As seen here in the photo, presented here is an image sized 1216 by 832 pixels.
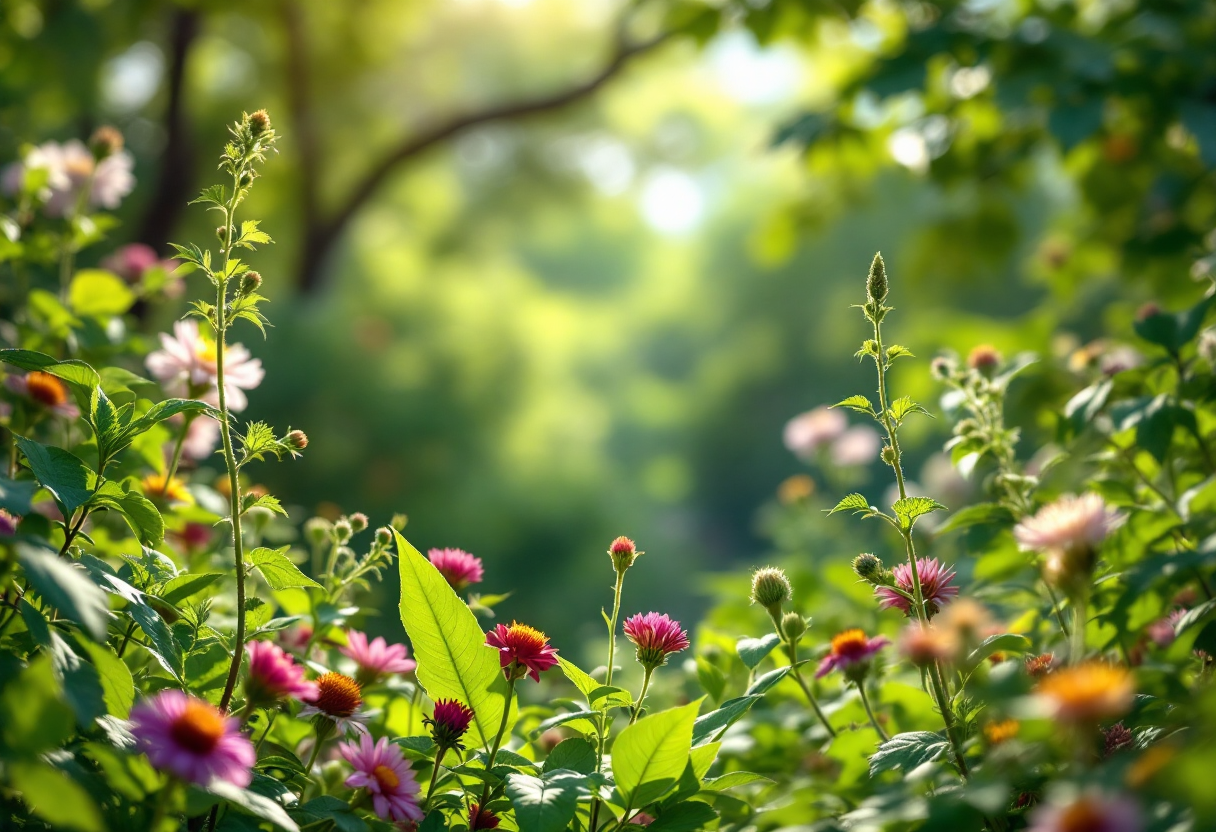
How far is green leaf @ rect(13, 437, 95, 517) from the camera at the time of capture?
459 mm

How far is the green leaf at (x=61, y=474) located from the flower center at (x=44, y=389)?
0.78 feet

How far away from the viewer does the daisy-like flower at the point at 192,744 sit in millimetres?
360

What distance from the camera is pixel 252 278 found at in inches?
19.1

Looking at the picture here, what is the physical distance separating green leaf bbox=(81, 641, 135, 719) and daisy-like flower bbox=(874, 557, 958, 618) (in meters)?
0.43

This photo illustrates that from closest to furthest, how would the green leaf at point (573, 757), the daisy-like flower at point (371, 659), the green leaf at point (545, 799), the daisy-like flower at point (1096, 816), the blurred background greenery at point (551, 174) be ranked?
1. the daisy-like flower at point (1096, 816)
2. the green leaf at point (545, 799)
3. the green leaf at point (573, 757)
4. the daisy-like flower at point (371, 659)
5. the blurred background greenery at point (551, 174)

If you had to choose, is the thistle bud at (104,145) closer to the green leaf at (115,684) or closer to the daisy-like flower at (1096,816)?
the green leaf at (115,684)

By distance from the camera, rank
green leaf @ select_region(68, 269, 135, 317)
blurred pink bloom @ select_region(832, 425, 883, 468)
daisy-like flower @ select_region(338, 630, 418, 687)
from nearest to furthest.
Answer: daisy-like flower @ select_region(338, 630, 418, 687)
green leaf @ select_region(68, 269, 135, 317)
blurred pink bloom @ select_region(832, 425, 883, 468)

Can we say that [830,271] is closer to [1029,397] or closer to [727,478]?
[727,478]

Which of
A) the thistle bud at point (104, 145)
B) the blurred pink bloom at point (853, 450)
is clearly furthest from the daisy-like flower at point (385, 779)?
the blurred pink bloom at point (853, 450)

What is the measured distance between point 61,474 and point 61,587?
153 mm

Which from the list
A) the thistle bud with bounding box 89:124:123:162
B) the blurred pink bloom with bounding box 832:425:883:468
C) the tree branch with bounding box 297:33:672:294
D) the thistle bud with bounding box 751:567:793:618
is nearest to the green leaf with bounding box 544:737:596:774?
the thistle bud with bounding box 751:567:793:618

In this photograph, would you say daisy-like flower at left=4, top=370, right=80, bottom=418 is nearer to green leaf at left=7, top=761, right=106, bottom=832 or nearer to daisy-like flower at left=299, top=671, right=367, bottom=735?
daisy-like flower at left=299, top=671, right=367, bottom=735

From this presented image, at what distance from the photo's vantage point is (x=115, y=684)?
1.44 ft

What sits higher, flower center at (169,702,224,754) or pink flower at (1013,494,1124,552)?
pink flower at (1013,494,1124,552)
